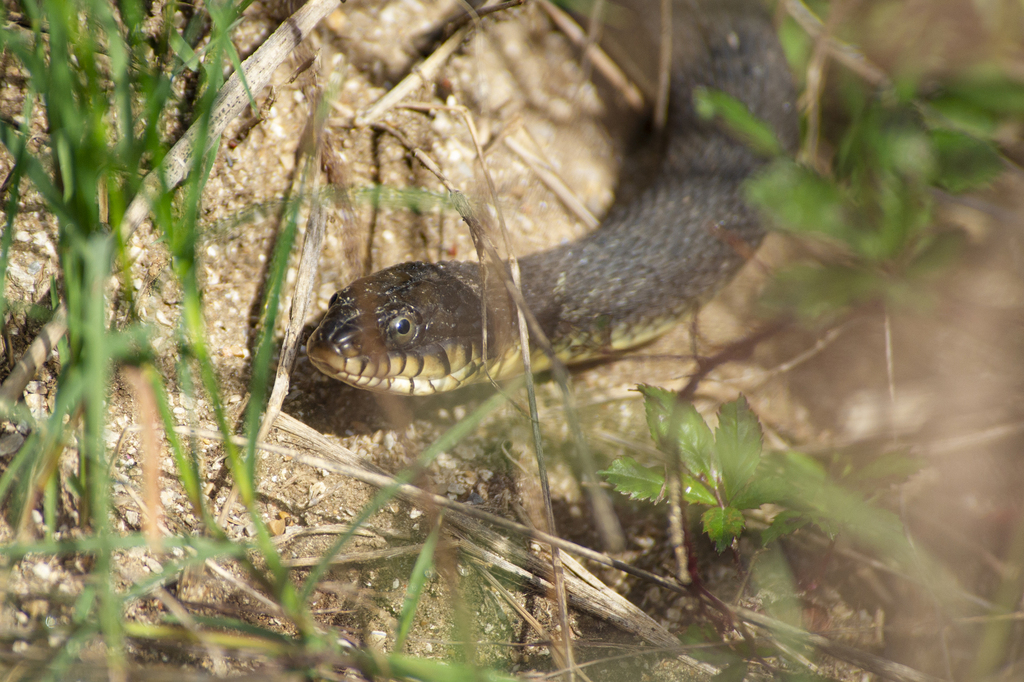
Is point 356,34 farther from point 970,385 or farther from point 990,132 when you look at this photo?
point 970,385

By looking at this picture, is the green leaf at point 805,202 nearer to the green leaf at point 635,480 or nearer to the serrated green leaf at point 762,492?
the serrated green leaf at point 762,492

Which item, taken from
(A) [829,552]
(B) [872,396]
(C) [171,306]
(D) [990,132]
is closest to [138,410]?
(C) [171,306]

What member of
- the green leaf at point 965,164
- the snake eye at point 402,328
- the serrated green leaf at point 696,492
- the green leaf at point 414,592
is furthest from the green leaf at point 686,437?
the green leaf at point 965,164

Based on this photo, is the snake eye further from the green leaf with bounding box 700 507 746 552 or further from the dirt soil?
the green leaf with bounding box 700 507 746 552

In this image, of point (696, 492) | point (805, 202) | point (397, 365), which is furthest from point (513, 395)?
point (805, 202)

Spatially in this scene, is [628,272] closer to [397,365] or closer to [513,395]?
[513,395]
